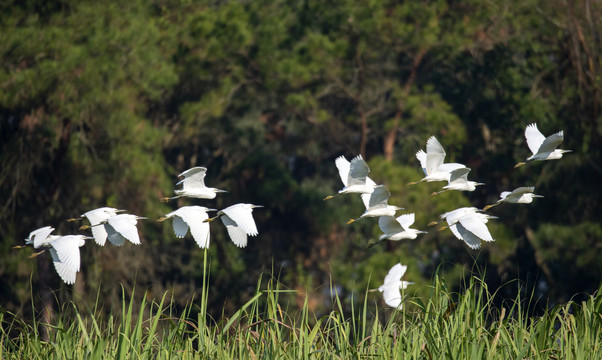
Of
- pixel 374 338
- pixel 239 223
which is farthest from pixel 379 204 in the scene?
pixel 374 338

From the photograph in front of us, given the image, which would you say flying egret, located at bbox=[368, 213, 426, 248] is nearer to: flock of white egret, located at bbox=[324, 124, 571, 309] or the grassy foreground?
flock of white egret, located at bbox=[324, 124, 571, 309]

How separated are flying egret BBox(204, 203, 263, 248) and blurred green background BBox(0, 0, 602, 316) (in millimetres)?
8211

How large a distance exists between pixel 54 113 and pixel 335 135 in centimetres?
532

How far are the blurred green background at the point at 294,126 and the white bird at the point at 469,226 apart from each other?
7.71 metres

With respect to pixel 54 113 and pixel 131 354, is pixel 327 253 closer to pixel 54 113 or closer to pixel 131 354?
pixel 54 113

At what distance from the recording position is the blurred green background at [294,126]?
13781 millimetres

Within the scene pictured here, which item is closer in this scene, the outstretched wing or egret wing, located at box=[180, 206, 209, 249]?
egret wing, located at box=[180, 206, 209, 249]

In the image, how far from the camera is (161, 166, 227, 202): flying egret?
236 inches

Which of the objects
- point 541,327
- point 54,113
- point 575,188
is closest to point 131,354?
point 541,327

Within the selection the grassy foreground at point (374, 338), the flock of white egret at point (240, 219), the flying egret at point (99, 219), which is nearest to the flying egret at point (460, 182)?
the flock of white egret at point (240, 219)

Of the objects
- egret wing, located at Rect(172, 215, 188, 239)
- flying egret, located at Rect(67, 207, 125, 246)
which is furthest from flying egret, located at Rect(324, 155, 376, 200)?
flying egret, located at Rect(67, 207, 125, 246)

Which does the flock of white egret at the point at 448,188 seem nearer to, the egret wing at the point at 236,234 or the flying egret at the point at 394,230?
the flying egret at the point at 394,230

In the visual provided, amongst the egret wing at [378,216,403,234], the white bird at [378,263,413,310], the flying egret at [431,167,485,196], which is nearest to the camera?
the egret wing at [378,216,403,234]

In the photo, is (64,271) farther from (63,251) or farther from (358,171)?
(358,171)
